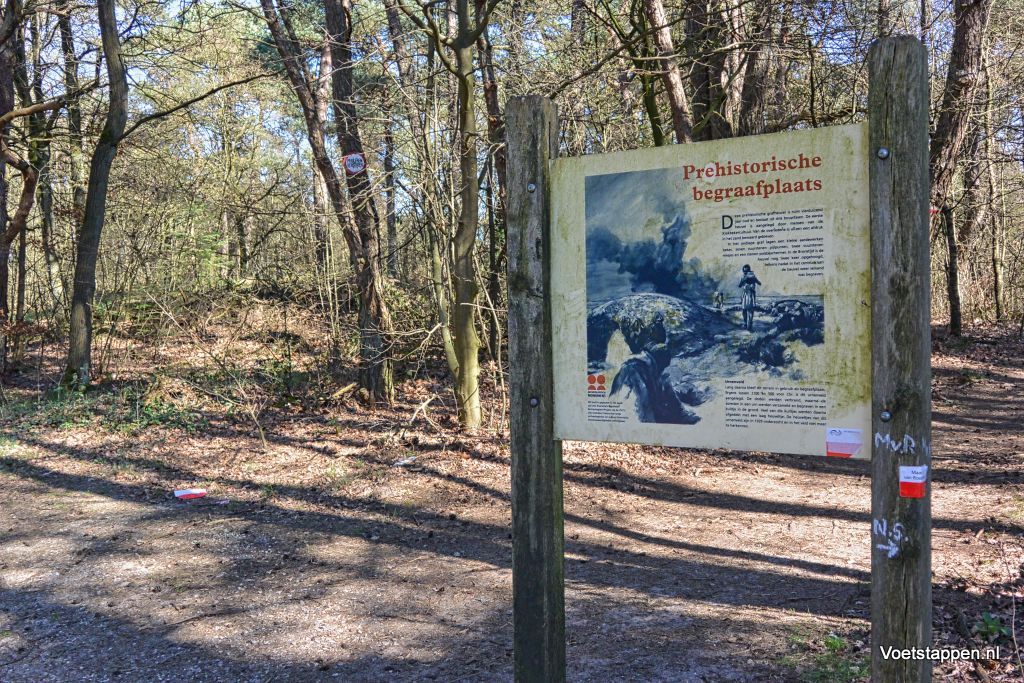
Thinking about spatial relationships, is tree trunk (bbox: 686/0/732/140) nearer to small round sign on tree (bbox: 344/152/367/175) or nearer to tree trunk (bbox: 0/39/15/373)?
small round sign on tree (bbox: 344/152/367/175)

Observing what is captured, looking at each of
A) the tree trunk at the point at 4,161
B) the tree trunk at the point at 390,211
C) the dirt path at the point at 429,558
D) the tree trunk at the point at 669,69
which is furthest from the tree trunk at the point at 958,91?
the tree trunk at the point at 4,161

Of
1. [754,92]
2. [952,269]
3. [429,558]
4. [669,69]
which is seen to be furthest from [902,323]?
[952,269]

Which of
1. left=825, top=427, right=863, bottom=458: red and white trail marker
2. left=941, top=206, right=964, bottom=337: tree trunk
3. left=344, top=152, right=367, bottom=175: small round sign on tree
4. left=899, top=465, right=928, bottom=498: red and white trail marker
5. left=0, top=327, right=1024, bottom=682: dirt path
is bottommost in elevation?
left=0, top=327, right=1024, bottom=682: dirt path

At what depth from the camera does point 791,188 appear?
276 centimetres

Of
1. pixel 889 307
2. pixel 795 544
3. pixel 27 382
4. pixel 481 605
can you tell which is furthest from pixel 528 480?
pixel 27 382

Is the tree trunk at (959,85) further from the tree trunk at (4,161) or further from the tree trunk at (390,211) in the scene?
the tree trunk at (4,161)

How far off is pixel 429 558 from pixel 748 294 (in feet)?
13.1

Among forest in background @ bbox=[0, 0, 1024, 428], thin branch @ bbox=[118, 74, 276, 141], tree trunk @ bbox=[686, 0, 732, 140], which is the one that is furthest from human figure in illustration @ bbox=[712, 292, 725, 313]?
thin branch @ bbox=[118, 74, 276, 141]

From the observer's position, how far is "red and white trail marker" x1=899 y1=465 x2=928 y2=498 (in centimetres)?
260

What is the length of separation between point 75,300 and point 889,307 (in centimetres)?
1259

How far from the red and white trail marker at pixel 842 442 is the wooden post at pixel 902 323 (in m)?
0.06

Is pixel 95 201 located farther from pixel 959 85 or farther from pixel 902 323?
pixel 959 85

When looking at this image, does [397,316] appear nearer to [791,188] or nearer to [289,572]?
[289,572]

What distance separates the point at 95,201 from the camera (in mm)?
12258
